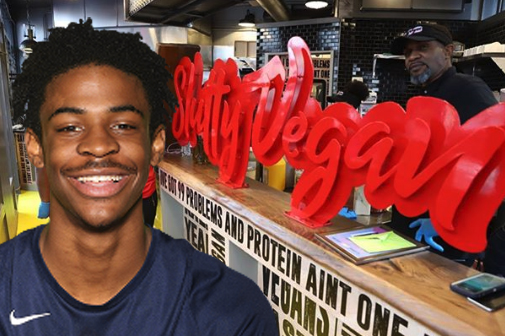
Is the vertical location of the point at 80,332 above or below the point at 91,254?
below

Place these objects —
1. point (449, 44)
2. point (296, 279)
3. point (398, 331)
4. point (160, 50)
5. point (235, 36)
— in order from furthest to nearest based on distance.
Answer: point (235, 36) < point (160, 50) < point (449, 44) < point (296, 279) < point (398, 331)

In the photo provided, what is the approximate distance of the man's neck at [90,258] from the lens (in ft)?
3.62

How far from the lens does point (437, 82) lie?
249 cm

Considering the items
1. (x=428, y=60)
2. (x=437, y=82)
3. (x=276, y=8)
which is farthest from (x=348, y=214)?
(x=276, y=8)

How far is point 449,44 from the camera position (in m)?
2.62

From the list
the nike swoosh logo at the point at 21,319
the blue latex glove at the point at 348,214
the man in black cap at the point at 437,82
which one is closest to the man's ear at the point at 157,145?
the nike swoosh logo at the point at 21,319

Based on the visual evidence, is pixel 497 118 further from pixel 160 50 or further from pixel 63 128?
pixel 160 50

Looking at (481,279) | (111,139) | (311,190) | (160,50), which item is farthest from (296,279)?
(160,50)

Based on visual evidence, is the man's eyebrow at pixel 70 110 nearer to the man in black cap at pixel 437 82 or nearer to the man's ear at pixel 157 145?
the man's ear at pixel 157 145

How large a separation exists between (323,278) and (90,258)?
1040mm

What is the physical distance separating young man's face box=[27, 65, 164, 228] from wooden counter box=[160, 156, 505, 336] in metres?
0.96

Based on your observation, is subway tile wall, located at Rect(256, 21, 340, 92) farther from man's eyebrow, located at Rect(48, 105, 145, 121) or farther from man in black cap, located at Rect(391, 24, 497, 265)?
man's eyebrow, located at Rect(48, 105, 145, 121)

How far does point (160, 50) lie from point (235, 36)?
574cm

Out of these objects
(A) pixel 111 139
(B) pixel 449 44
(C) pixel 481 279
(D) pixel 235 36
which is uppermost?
(D) pixel 235 36
